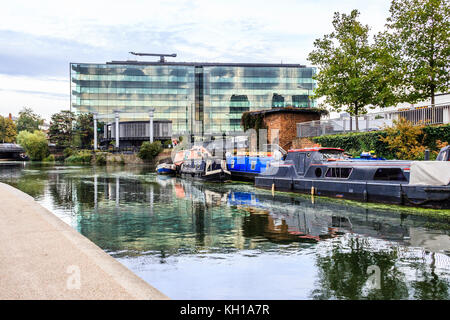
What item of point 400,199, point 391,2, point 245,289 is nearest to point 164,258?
point 245,289

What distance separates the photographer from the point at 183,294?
25.3 ft

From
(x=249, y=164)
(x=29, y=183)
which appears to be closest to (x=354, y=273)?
(x=249, y=164)

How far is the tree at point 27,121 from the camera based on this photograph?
520ft

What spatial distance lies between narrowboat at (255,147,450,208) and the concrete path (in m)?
14.1

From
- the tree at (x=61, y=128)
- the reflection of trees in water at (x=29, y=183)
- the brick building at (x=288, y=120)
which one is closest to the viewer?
the reflection of trees in water at (x=29, y=183)

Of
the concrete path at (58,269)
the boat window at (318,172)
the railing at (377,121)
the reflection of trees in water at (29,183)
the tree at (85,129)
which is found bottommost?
the reflection of trees in water at (29,183)

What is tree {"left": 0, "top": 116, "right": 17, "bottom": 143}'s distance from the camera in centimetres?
14426

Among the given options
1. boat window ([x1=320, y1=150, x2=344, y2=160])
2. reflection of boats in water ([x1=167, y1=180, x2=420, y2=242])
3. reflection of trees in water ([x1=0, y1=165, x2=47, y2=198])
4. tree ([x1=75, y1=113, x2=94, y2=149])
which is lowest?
reflection of boats in water ([x1=167, y1=180, x2=420, y2=242])

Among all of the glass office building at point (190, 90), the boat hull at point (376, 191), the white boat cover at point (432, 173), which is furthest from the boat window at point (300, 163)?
the glass office building at point (190, 90)

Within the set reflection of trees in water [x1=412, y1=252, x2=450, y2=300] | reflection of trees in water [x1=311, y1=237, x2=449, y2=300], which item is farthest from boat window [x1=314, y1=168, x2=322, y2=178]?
reflection of trees in water [x1=412, y1=252, x2=450, y2=300]

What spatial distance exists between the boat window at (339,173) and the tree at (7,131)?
481 feet

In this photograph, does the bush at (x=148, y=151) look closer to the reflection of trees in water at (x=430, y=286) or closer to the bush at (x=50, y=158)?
the bush at (x=50, y=158)

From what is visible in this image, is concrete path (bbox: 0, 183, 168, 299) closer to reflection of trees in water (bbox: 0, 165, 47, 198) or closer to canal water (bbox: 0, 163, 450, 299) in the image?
canal water (bbox: 0, 163, 450, 299)
